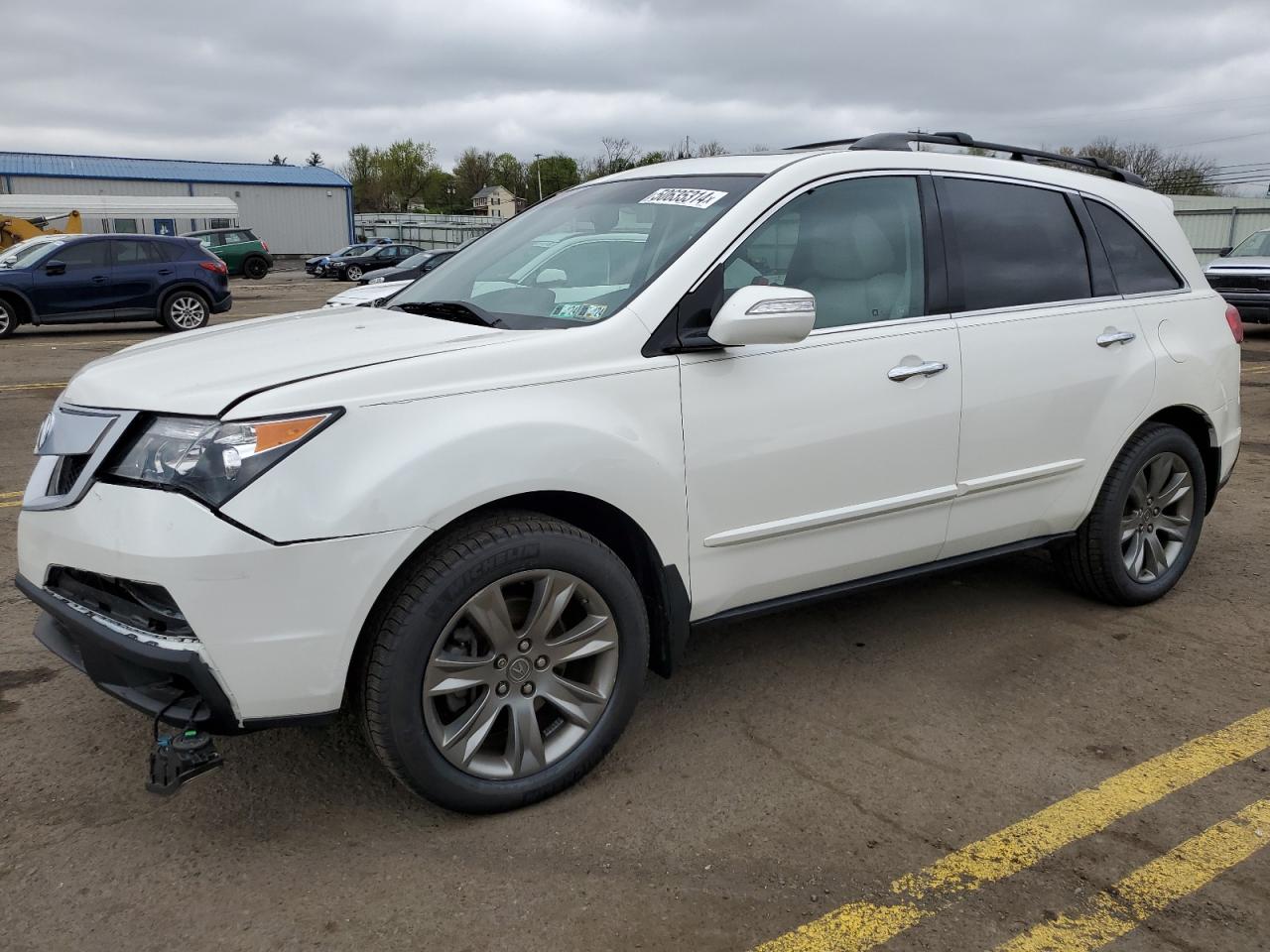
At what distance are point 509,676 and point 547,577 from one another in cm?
29

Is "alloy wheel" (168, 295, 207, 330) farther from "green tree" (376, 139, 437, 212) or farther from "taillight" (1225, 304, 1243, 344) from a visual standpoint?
"green tree" (376, 139, 437, 212)

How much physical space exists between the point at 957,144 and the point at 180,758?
10.8 ft

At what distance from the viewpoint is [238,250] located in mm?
35938

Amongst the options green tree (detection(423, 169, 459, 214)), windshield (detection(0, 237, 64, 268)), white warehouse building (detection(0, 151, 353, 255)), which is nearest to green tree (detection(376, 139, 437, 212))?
green tree (detection(423, 169, 459, 214))

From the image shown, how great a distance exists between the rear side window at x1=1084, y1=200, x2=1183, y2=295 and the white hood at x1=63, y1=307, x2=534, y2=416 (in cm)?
253

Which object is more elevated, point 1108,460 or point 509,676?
point 1108,460

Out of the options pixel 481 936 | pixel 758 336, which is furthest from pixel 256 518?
pixel 758 336

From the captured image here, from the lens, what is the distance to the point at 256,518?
2.36 metres

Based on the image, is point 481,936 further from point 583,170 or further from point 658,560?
point 583,170

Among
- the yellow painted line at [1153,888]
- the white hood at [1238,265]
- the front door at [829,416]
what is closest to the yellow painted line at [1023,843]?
the yellow painted line at [1153,888]

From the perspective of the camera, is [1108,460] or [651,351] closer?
[651,351]

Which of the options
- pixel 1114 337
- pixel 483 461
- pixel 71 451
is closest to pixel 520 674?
pixel 483 461

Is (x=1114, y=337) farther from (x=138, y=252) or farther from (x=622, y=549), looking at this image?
(x=138, y=252)

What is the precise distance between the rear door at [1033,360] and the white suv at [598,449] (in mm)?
13
